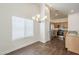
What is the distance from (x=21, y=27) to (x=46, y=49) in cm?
81

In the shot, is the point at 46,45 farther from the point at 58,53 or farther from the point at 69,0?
the point at 69,0

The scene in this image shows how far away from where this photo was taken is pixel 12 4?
198cm

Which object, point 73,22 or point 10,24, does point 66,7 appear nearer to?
point 73,22

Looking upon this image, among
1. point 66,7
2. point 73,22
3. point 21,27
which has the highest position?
point 66,7

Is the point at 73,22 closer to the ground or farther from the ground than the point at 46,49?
farther from the ground

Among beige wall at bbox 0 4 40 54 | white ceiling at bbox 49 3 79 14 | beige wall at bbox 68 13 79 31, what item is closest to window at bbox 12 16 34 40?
beige wall at bbox 0 4 40 54

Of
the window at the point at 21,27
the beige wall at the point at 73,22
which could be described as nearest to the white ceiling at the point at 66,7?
the beige wall at the point at 73,22

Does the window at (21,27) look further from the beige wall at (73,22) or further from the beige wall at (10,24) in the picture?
the beige wall at (73,22)

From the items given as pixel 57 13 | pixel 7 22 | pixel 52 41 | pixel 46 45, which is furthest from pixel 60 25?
pixel 7 22

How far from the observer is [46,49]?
2037mm

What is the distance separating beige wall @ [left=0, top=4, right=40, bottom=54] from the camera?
2072 millimetres

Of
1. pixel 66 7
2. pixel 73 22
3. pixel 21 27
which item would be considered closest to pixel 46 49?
pixel 21 27

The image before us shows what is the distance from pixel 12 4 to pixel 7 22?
599mm

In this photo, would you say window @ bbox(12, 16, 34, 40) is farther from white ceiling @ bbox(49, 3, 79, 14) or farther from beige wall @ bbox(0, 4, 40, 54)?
white ceiling @ bbox(49, 3, 79, 14)
